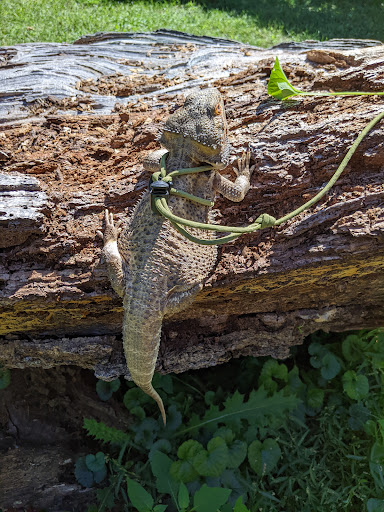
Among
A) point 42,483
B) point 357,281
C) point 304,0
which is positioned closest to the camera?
point 357,281

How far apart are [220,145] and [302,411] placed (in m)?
2.31

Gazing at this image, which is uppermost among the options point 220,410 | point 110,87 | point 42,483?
point 110,87

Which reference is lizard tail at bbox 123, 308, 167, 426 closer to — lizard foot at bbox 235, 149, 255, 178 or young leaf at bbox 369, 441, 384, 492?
lizard foot at bbox 235, 149, 255, 178

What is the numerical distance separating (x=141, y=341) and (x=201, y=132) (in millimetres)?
1390

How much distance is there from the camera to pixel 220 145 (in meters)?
2.66

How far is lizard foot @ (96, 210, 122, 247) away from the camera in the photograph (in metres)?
2.80

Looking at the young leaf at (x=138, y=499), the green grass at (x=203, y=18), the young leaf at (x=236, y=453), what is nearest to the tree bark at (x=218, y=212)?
the young leaf at (x=236, y=453)

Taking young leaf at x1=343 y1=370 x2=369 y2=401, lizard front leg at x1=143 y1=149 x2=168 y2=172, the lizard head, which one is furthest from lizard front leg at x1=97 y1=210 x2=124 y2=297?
young leaf at x1=343 y1=370 x2=369 y2=401

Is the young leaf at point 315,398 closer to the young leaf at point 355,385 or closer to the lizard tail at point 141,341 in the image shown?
the young leaf at point 355,385

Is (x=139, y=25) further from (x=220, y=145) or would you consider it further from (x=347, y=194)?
(x=347, y=194)

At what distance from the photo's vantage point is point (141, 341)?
8.56 ft

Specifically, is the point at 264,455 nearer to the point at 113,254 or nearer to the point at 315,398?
the point at 315,398

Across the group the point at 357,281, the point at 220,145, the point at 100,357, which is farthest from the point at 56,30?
the point at 357,281

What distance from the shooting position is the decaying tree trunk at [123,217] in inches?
107
